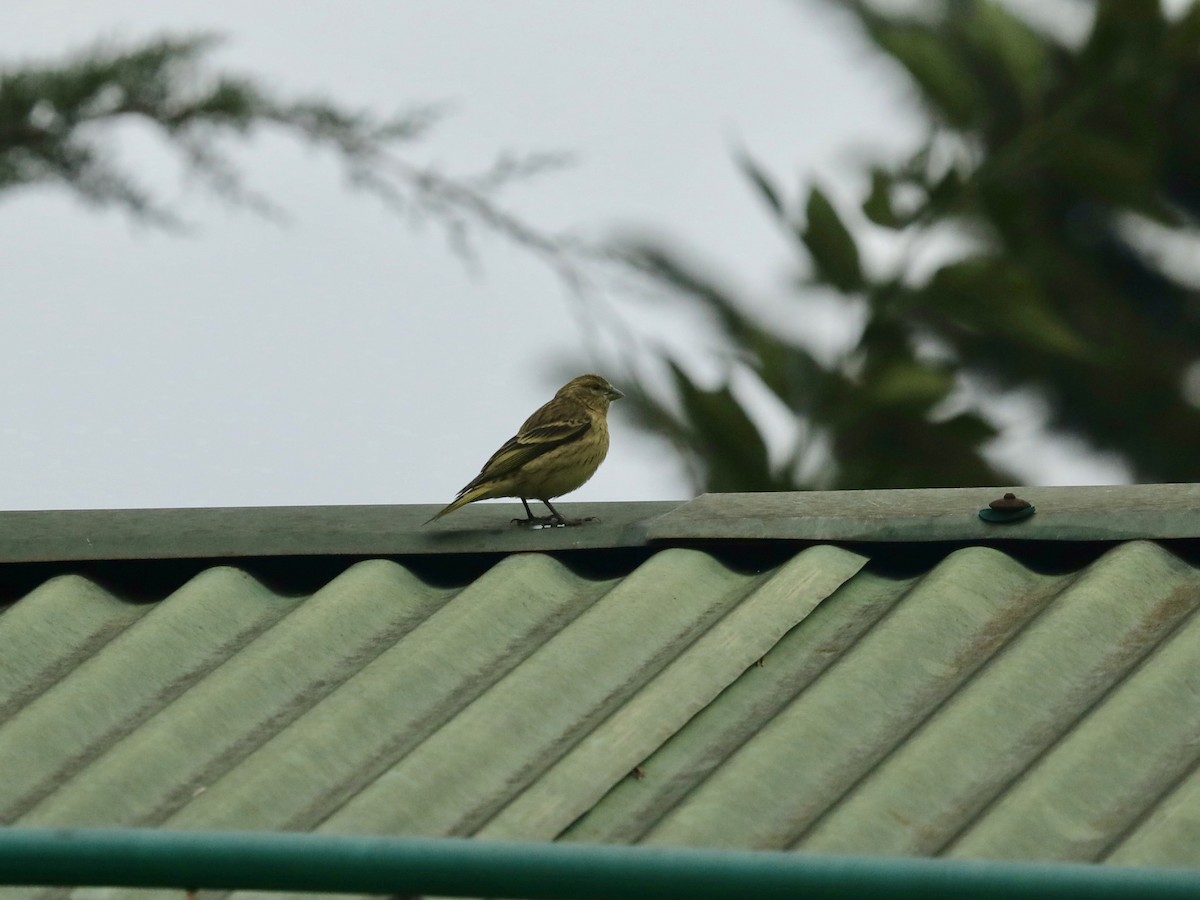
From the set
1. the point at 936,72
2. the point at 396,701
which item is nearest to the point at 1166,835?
the point at 396,701

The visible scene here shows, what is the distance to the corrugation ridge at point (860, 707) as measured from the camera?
3.71 m

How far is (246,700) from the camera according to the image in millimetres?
4414

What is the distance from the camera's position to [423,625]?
4688 mm

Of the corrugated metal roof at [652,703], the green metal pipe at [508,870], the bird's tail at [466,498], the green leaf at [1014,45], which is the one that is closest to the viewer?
the green metal pipe at [508,870]

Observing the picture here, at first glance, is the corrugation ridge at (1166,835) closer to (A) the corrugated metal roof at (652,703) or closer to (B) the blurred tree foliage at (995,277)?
(A) the corrugated metal roof at (652,703)

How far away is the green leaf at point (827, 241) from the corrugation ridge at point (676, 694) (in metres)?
10.3

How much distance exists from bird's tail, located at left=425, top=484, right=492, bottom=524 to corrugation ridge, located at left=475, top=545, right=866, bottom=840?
43.9 inches

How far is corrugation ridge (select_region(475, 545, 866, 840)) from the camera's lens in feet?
12.4

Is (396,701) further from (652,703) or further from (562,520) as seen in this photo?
(562,520)

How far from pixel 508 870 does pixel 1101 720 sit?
6.42ft

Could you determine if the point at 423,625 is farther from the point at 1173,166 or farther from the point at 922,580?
the point at 1173,166

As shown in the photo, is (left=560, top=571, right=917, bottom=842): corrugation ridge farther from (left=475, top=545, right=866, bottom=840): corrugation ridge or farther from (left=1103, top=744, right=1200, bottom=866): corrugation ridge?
(left=1103, top=744, right=1200, bottom=866): corrugation ridge

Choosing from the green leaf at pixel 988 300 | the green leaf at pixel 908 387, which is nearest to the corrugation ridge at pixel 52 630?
the green leaf at pixel 908 387

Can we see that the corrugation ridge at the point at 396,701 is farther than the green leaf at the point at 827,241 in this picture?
No
